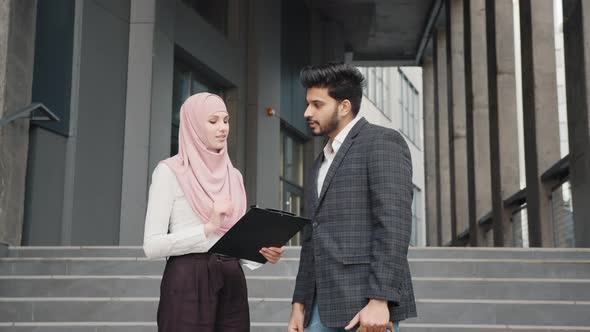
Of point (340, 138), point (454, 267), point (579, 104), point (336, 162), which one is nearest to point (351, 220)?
point (336, 162)

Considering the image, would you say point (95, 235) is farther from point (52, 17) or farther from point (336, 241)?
point (336, 241)

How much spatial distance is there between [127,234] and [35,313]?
5.11 meters

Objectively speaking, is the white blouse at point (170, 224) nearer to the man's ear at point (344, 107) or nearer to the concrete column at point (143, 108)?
the man's ear at point (344, 107)

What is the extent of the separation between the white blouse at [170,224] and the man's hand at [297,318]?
1.38ft

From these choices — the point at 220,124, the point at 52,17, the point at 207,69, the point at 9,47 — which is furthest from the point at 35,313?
the point at 207,69

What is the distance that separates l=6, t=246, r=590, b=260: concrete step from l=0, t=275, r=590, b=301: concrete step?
84 centimetres

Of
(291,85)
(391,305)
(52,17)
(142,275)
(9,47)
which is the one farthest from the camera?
(291,85)

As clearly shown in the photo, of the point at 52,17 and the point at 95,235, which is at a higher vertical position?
the point at 52,17

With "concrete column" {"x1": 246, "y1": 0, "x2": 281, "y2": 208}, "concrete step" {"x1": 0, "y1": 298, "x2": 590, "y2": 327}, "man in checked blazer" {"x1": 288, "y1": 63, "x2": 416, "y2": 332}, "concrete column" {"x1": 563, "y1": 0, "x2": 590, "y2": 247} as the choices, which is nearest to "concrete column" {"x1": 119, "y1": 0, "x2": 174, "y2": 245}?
"concrete column" {"x1": 246, "y1": 0, "x2": 281, "y2": 208}

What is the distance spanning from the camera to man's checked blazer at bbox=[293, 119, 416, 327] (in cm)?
311

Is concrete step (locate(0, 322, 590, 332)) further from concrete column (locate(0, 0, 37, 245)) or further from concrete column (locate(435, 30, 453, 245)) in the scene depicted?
concrete column (locate(435, 30, 453, 245))

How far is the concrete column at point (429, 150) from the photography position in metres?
27.9

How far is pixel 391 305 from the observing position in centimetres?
313

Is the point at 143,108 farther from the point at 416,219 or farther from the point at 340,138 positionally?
the point at 416,219
